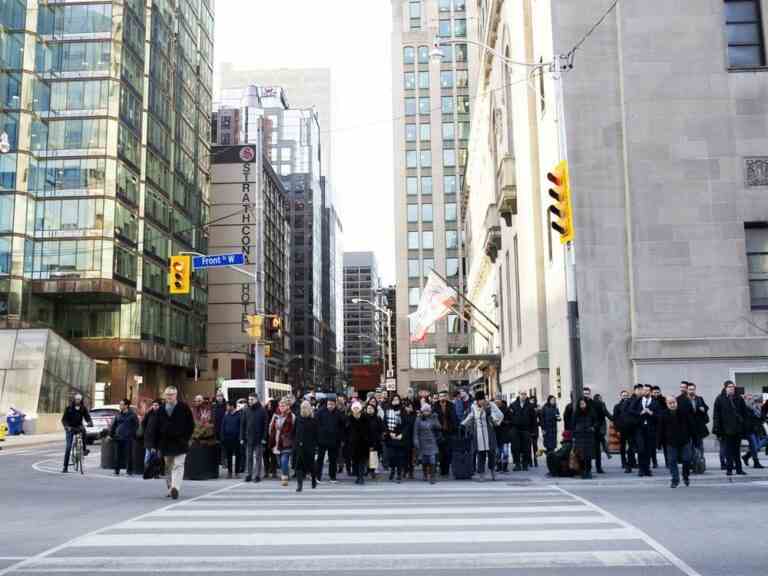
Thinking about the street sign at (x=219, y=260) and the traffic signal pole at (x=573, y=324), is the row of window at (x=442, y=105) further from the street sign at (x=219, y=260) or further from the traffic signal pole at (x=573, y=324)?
the traffic signal pole at (x=573, y=324)

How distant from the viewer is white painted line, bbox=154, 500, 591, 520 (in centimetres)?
1148

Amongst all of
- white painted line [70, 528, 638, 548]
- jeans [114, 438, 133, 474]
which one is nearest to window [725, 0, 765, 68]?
white painted line [70, 528, 638, 548]

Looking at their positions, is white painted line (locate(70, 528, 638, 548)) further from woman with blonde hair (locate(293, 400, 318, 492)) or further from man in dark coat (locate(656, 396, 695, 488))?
woman with blonde hair (locate(293, 400, 318, 492))

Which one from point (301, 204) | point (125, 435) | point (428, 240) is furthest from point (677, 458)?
point (301, 204)

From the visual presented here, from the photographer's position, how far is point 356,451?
17.3m

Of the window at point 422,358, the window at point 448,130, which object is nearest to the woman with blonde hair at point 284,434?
the window at point 422,358

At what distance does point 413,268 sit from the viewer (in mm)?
99062

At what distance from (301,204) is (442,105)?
179 ft

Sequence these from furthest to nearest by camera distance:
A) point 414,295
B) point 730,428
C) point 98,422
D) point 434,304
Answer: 1. point 414,295
2. point 434,304
3. point 98,422
4. point 730,428

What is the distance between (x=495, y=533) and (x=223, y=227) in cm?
8530

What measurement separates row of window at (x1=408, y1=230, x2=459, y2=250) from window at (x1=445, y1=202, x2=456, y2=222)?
5.13 ft

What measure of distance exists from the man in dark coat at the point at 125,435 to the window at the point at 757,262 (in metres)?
18.7

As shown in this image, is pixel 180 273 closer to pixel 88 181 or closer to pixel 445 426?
pixel 445 426

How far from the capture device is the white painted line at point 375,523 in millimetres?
10259
